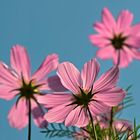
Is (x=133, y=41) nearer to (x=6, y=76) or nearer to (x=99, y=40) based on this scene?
(x=99, y=40)

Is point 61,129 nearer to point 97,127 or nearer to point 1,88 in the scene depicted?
point 97,127

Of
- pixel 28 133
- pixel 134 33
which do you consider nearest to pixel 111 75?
pixel 28 133

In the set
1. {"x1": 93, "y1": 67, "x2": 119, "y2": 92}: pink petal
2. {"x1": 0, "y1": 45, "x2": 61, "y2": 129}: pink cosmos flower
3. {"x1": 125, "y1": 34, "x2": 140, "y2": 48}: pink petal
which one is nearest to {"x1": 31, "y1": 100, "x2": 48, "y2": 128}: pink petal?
{"x1": 0, "y1": 45, "x2": 61, "y2": 129}: pink cosmos flower

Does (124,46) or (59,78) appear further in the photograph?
(124,46)

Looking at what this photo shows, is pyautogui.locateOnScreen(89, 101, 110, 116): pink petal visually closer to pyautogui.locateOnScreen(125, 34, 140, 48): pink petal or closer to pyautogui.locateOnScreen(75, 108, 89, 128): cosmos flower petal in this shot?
pyautogui.locateOnScreen(75, 108, 89, 128): cosmos flower petal

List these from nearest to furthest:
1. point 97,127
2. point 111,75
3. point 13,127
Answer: point 111,75 < point 13,127 < point 97,127

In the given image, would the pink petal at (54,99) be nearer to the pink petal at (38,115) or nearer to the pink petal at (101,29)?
the pink petal at (38,115)

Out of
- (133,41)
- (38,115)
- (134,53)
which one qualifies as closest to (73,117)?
(38,115)

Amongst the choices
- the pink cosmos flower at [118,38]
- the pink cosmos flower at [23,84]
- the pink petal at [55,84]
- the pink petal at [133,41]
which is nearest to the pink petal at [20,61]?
the pink cosmos flower at [23,84]
